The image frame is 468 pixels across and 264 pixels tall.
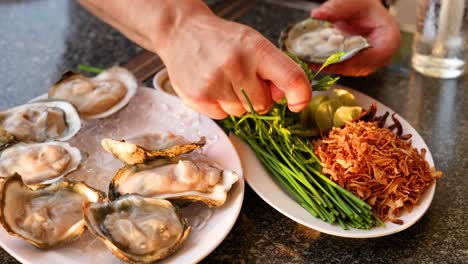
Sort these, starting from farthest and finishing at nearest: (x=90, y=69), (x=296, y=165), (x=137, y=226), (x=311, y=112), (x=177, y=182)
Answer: (x=90, y=69) < (x=311, y=112) < (x=296, y=165) < (x=177, y=182) < (x=137, y=226)

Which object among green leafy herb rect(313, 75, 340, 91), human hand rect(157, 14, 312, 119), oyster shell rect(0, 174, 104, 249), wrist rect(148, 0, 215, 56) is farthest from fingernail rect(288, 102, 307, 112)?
oyster shell rect(0, 174, 104, 249)

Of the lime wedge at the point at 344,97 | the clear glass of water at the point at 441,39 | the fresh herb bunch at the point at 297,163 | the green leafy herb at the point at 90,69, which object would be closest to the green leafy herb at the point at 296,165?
the fresh herb bunch at the point at 297,163

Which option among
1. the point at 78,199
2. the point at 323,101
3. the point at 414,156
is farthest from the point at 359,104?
the point at 78,199

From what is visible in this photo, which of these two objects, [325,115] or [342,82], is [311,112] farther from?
[342,82]

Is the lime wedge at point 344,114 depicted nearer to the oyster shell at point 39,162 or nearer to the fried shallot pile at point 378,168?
the fried shallot pile at point 378,168

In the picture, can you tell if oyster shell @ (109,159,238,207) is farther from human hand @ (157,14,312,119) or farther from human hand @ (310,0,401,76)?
human hand @ (310,0,401,76)

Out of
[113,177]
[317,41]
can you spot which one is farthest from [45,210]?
[317,41]
